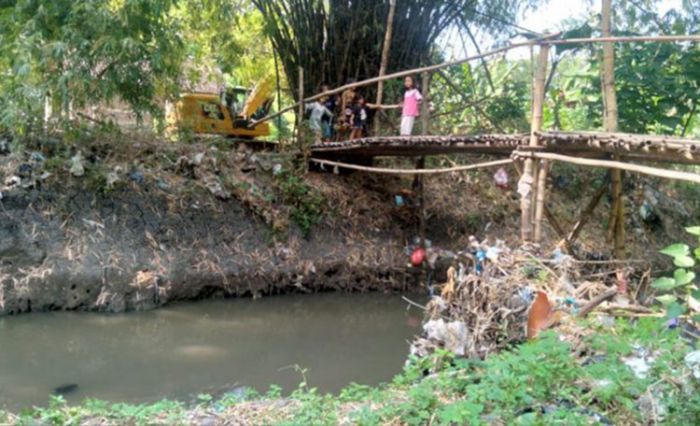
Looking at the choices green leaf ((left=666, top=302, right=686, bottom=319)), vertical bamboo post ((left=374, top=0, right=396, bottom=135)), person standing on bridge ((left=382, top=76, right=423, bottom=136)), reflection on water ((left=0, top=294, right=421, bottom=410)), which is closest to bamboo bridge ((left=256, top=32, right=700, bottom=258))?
green leaf ((left=666, top=302, right=686, bottom=319))

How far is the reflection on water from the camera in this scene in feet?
17.4

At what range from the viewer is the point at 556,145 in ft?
18.2

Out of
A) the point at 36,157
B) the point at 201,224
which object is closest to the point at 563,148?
the point at 201,224

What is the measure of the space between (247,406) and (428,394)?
Result: 1.05m

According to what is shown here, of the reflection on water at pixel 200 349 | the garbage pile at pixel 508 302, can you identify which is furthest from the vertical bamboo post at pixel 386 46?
the garbage pile at pixel 508 302

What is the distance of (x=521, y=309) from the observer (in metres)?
4.43

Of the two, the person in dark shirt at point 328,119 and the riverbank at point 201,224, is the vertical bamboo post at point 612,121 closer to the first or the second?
the riverbank at point 201,224

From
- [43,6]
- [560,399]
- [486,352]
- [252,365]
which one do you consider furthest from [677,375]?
[43,6]

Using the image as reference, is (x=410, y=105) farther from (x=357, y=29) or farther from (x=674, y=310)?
(x=674, y=310)

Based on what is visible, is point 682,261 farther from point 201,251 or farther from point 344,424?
point 201,251

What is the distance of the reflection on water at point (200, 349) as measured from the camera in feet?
17.4

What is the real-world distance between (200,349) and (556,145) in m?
3.64

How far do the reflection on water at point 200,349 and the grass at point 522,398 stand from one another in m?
1.36

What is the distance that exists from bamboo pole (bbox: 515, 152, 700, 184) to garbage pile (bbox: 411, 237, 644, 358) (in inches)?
27.9
